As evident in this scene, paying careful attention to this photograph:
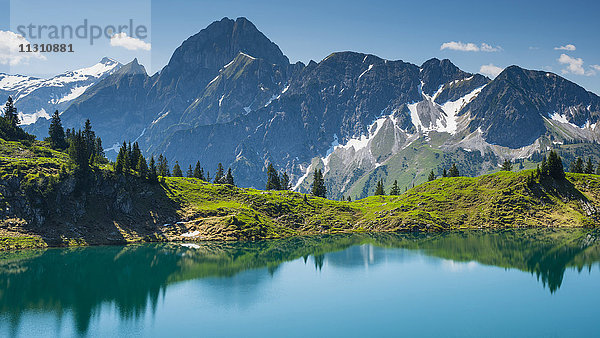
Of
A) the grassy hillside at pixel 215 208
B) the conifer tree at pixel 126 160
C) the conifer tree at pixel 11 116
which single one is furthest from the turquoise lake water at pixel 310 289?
the conifer tree at pixel 11 116

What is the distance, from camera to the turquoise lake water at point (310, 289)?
6397 centimetres

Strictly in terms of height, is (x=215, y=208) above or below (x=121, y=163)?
below

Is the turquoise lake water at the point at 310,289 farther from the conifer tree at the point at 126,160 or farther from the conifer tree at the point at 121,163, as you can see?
the conifer tree at the point at 126,160

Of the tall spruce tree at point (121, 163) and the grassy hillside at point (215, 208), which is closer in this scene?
the grassy hillside at point (215, 208)

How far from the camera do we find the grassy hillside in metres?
134

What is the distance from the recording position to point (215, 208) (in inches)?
6388

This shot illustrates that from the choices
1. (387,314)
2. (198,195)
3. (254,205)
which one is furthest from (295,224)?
(387,314)

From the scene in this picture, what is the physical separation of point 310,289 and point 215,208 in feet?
270

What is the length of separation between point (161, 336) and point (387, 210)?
443 feet

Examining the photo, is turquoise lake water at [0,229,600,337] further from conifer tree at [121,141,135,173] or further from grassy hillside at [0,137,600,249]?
conifer tree at [121,141,135,173]

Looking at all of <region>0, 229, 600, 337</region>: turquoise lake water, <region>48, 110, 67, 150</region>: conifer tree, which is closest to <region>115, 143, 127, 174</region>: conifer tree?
<region>0, 229, 600, 337</region>: turquoise lake water

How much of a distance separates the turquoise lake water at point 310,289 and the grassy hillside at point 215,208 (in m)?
12.3

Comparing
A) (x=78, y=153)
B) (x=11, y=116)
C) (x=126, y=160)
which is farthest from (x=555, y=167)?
(x=11, y=116)

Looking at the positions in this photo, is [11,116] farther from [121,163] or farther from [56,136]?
[121,163]
